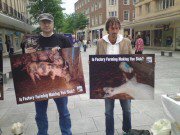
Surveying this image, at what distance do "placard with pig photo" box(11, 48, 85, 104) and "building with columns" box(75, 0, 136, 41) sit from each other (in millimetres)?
41930

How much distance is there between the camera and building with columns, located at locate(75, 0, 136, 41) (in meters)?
51.2

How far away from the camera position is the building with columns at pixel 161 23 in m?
24.5

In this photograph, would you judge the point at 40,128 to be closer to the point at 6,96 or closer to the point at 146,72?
the point at 146,72

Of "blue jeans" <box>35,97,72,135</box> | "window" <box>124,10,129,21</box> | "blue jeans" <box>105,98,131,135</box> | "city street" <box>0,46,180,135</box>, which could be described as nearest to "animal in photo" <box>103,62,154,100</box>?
"blue jeans" <box>105,98,131,135</box>

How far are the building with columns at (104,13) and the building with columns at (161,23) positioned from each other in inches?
455

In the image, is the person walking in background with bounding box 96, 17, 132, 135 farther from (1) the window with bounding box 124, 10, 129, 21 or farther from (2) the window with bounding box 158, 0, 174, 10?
(1) the window with bounding box 124, 10, 129, 21

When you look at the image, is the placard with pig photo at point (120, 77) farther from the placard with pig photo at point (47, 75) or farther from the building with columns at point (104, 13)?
the building with columns at point (104, 13)

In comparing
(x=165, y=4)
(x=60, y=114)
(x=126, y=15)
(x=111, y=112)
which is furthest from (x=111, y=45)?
(x=126, y=15)

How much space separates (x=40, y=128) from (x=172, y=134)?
6.30 ft

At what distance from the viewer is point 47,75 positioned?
11.8 feet

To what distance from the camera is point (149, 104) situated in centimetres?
581

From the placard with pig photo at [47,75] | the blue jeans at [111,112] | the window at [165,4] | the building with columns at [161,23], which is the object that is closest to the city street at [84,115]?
the blue jeans at [111,112]

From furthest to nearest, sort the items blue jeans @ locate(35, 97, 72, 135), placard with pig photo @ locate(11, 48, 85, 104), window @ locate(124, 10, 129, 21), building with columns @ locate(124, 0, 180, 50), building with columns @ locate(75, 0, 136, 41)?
window @ locate(124, 10, 129, 21) < building with columns @ locate(75, 0, 136, 41) < building with columns @ locate(124, 0, 180, 50) < blue jeans @ locate(35, 97, 72, 135) < placard with pig photo @ locate(11, 48, 85, 104)

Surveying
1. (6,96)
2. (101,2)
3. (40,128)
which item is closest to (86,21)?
(101,2)
